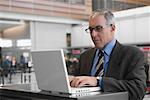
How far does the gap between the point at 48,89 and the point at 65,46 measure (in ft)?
36.2

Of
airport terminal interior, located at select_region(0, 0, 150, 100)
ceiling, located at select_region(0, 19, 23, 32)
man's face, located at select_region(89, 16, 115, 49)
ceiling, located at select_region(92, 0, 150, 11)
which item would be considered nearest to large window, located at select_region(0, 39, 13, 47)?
airport terminal interior, located at select_region(0, 0, 150, 100)

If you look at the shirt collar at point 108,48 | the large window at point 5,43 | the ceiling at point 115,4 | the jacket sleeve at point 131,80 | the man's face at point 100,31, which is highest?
the ceiling at point 115,4

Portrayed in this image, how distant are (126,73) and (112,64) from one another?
0.28 feet

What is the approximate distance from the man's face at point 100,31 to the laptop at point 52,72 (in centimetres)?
29

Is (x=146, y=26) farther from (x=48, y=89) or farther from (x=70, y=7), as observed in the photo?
(x=48, y=89)

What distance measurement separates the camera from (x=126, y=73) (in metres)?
1.36

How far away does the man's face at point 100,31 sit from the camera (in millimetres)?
1343

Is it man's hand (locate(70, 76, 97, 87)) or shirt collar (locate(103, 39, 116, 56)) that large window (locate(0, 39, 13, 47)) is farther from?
man's hand (locate(70, 76, 97, 87))

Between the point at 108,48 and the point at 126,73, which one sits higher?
the point at 108,48

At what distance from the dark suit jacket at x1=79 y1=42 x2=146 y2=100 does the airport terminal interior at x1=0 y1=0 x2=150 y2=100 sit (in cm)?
773

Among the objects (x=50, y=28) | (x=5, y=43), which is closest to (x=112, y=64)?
(x=5, y=43)

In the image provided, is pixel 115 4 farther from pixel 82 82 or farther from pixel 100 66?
pixel 82 82

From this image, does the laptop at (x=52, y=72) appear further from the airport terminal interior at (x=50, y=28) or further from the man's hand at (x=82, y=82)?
the airport terminal interior at (x=50, y=28)

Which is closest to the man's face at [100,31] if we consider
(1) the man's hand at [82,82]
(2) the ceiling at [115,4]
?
(1) the man's hand at [82,82]
